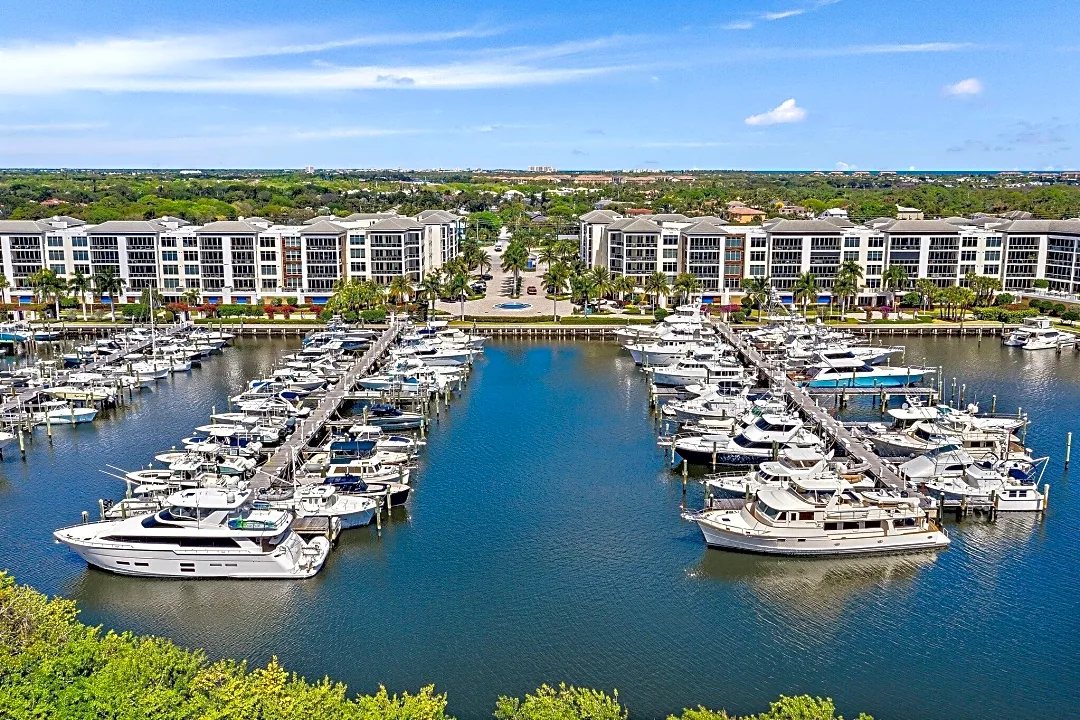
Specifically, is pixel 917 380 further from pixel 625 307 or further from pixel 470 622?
pixel 470 622

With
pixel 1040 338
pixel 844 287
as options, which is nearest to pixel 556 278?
pixel 844 287

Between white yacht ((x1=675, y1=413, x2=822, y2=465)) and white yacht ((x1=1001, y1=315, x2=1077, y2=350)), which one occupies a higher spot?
white yacht ((x1=1001, y1=315, x2=1077, y2=350))

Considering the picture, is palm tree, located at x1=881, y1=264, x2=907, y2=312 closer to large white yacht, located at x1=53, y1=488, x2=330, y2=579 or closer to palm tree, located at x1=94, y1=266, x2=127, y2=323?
large white yacht, located at x1=53, y1=488, x2=330, y2=579

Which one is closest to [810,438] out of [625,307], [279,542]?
[279,542]

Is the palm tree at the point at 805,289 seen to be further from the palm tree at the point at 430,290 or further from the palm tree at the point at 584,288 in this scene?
the palm tree at the point at 430,290

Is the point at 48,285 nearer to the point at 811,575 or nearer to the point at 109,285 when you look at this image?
the point at 109,285

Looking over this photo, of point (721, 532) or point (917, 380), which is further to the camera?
point (917, 380)

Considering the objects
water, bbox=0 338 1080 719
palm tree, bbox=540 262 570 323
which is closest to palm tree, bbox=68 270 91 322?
water, bbox=0 338 1080 719
